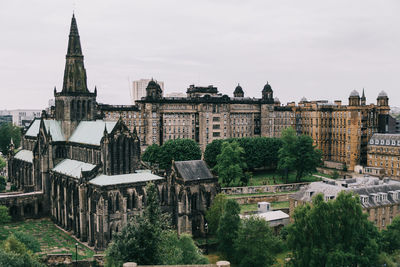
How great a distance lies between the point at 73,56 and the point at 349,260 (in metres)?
64.7

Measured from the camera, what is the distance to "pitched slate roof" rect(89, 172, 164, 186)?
217ft

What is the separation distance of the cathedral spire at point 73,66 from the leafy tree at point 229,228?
43636mm

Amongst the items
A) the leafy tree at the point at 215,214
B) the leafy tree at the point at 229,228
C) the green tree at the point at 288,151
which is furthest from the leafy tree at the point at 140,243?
the green tree at the point at 288,151

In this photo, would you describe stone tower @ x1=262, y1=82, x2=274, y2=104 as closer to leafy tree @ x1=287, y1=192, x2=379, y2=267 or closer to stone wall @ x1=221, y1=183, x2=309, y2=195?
stone wall @ x1=221, y1=183, x2=309, y2=195

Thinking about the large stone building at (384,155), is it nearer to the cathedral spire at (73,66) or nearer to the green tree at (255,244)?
the green tree at (255,244)

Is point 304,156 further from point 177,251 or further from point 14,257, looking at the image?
point 14,257

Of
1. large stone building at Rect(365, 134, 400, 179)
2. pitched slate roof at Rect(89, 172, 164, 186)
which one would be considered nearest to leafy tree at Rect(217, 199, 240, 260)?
pitched slate roof at Rect(89, 172, 164, 186)

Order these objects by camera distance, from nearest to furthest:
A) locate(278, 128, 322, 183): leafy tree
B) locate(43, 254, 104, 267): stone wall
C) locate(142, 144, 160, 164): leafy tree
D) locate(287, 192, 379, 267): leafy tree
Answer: locate(287, 192, 379, 267): leafy tree < locate(43, 254, 104, 267): stone wall < locate(278, 128, 322, 183): leafy tree < locate(142, 144, 160, 164): leafy tree

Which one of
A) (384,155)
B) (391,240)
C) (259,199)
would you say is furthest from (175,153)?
(391,240)

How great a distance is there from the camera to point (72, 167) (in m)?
77.5

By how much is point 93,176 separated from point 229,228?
24964 millimetres

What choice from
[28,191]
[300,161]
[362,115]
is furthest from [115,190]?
[362,115]

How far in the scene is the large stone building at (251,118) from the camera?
12988cm

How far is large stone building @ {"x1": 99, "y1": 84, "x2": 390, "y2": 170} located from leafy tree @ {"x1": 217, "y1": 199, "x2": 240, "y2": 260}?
78.0m
